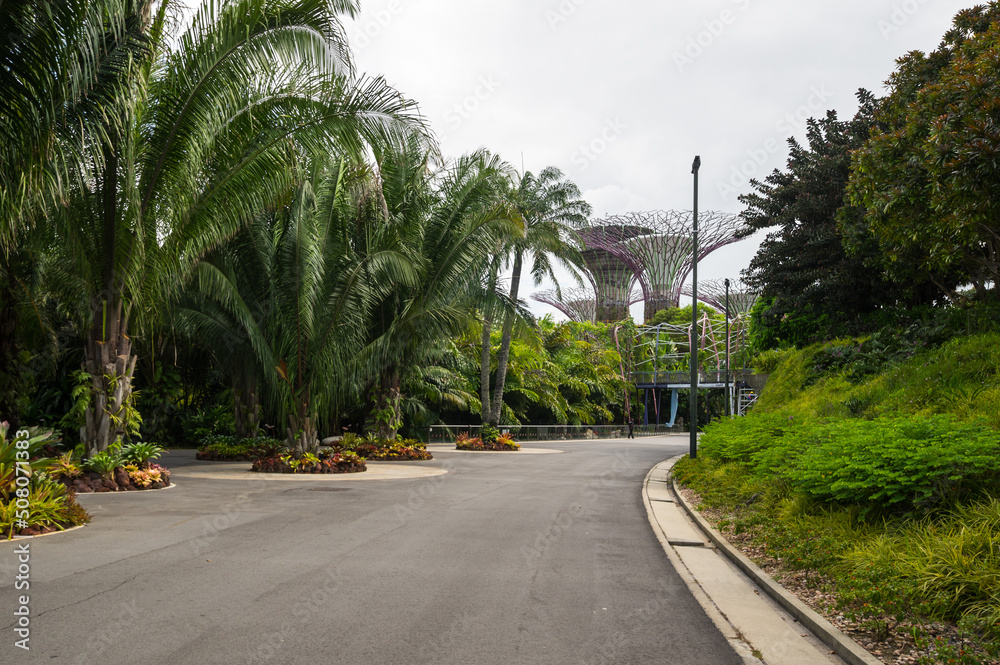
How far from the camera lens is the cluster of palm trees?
8.29 m

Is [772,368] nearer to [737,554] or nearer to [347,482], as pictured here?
[347,482]

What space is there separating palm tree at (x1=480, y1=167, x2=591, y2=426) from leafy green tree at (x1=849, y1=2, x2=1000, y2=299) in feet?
44.8

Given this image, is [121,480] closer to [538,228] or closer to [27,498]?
[27,498]

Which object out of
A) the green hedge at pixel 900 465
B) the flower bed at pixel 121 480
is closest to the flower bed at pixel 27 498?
the flower bed at pixel 121 480

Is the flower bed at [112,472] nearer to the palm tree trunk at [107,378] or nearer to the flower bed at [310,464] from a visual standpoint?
the palm tree trunk at [107,378]

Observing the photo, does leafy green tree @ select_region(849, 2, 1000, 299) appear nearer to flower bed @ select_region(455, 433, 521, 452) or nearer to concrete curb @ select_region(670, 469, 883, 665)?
concrete curb @ select_region(670, 469, 883, 665)

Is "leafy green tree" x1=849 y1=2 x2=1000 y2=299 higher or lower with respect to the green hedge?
higher

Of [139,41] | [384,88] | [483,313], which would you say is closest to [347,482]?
[384,88]

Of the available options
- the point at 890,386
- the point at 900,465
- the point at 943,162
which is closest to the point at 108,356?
the point at 900,465

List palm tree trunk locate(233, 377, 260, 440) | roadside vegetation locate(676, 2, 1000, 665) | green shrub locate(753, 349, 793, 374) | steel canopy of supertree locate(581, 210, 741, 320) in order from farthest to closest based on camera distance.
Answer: steel canopy of supertree locate(581, 210, 741, 320), green shrub locate(753, 349, 793, 374), palm tree trunk locate(233, 377, 260, 440), roadside vegetation locate(676, 2, 1000, 665)

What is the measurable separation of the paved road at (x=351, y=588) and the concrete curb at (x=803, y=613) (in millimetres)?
747

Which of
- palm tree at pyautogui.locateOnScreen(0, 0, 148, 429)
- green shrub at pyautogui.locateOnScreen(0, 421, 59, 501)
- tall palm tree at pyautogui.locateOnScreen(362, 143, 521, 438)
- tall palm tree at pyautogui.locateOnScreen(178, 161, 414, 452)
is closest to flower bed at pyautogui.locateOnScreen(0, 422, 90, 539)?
green shrub at pyautogui.locateOnScreen(0, 421, 59, 501)

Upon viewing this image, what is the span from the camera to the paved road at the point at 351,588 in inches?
185

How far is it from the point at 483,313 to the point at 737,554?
18.7 metres
